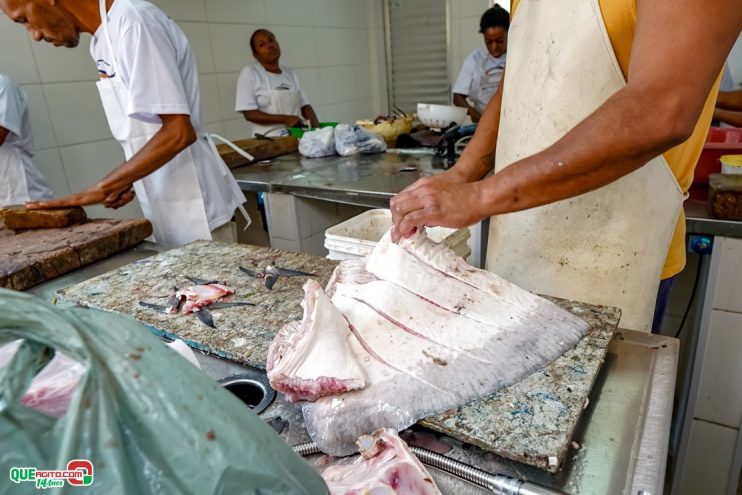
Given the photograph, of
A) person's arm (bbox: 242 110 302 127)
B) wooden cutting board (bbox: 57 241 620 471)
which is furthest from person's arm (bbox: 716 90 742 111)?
person's arm (bbox: 242 110 302 127)

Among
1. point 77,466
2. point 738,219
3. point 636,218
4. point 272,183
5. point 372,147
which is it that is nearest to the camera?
point 77,466

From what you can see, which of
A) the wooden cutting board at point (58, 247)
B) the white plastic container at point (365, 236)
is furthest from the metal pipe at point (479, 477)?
the wooden cutting board at point (58, 247)

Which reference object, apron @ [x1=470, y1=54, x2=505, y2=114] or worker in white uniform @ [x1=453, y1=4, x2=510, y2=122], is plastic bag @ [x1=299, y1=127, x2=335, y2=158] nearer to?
worker in white uniform @ [x1=453, y1=4, x2=510, y2=122]

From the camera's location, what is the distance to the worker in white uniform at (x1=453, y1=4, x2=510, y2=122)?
5.16 meters

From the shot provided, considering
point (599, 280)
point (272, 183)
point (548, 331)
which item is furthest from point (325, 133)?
point (548, 331)

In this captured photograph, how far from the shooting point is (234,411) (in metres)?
0.60

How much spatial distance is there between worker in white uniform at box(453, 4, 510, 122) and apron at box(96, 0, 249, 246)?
3.27 m

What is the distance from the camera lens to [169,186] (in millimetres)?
2697

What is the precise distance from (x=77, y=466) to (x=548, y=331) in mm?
998

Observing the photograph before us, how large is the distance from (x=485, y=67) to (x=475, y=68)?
145mm

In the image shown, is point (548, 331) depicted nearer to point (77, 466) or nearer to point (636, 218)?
point (636, 218)

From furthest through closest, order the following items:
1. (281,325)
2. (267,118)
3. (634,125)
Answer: (267,118) < (281,325) < (634,125)

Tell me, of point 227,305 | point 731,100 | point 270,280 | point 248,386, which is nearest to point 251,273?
point 270,280

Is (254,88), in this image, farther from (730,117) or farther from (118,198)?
(730,117)
